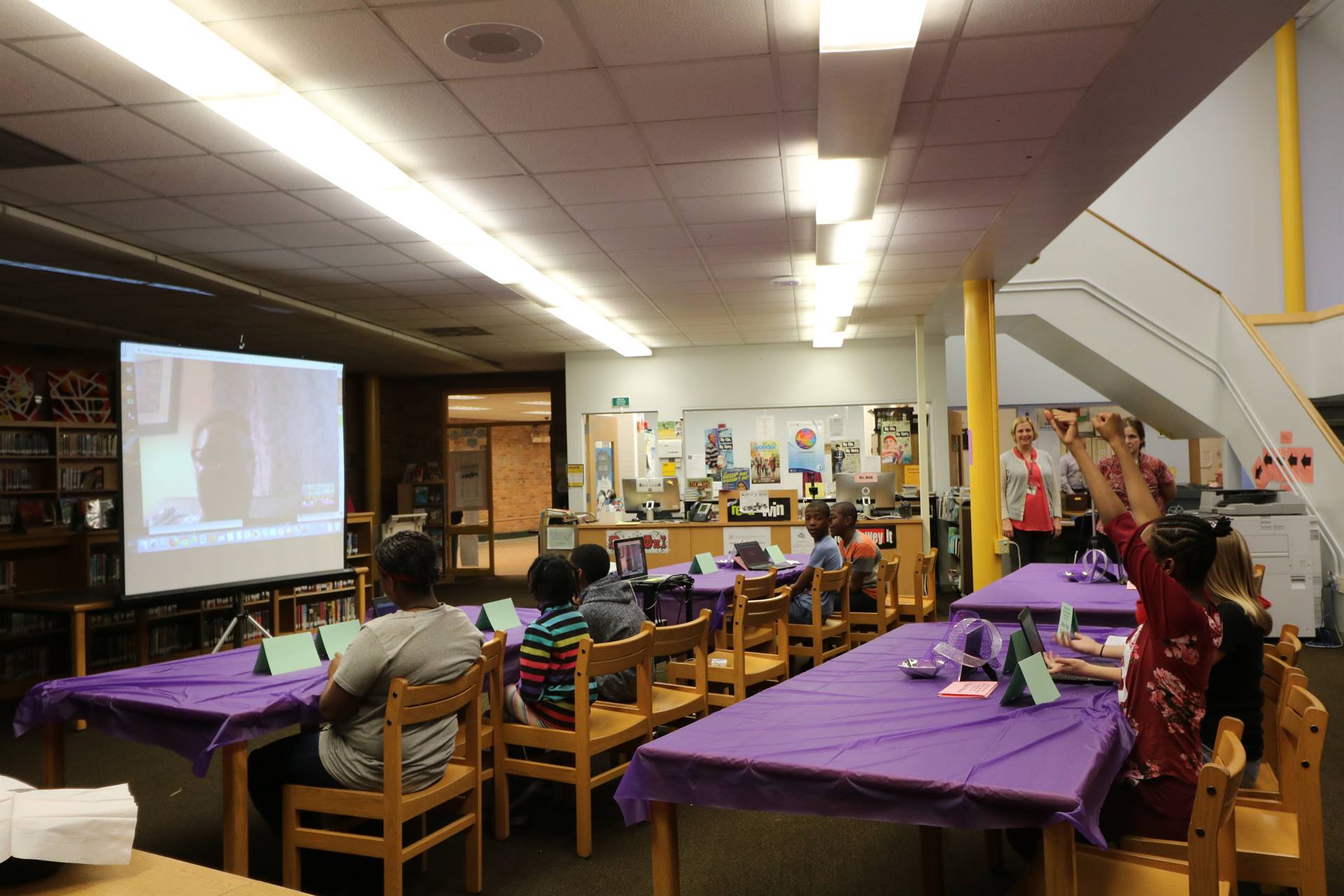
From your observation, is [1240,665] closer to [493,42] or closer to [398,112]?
[493,42]

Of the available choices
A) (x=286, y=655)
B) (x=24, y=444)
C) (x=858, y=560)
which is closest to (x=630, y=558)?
(x=858, y=560)

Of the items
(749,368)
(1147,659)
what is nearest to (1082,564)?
(1147,659)

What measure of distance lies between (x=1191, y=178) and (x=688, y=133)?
1073 centimetres

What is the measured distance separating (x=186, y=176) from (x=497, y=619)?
9.65ft

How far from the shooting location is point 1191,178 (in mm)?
12289

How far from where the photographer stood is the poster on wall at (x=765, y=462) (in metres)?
11.6

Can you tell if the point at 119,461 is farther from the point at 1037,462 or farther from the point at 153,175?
the point at 1037,462

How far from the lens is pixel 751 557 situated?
6.32 meters

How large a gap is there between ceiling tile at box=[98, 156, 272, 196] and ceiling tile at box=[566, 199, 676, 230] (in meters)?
1.81

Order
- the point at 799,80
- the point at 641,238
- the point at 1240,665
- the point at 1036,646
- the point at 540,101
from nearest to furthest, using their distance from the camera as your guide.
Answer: the point at 1240,665
the point at 1036,646
the point at 799,80
the point at 540,101
the point at 641,238

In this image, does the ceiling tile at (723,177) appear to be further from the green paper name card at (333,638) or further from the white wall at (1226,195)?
the white wall at (1226,195)

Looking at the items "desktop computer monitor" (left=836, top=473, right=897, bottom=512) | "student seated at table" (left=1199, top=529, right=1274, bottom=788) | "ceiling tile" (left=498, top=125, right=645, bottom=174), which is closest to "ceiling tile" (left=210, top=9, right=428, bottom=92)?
"ceiling tile" (left=498, top=125, right=645, bottom=174)

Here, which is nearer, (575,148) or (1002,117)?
(1002,117)

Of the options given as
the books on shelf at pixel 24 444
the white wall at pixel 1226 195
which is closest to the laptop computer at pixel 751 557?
the books on shelf at pixel 24 444
